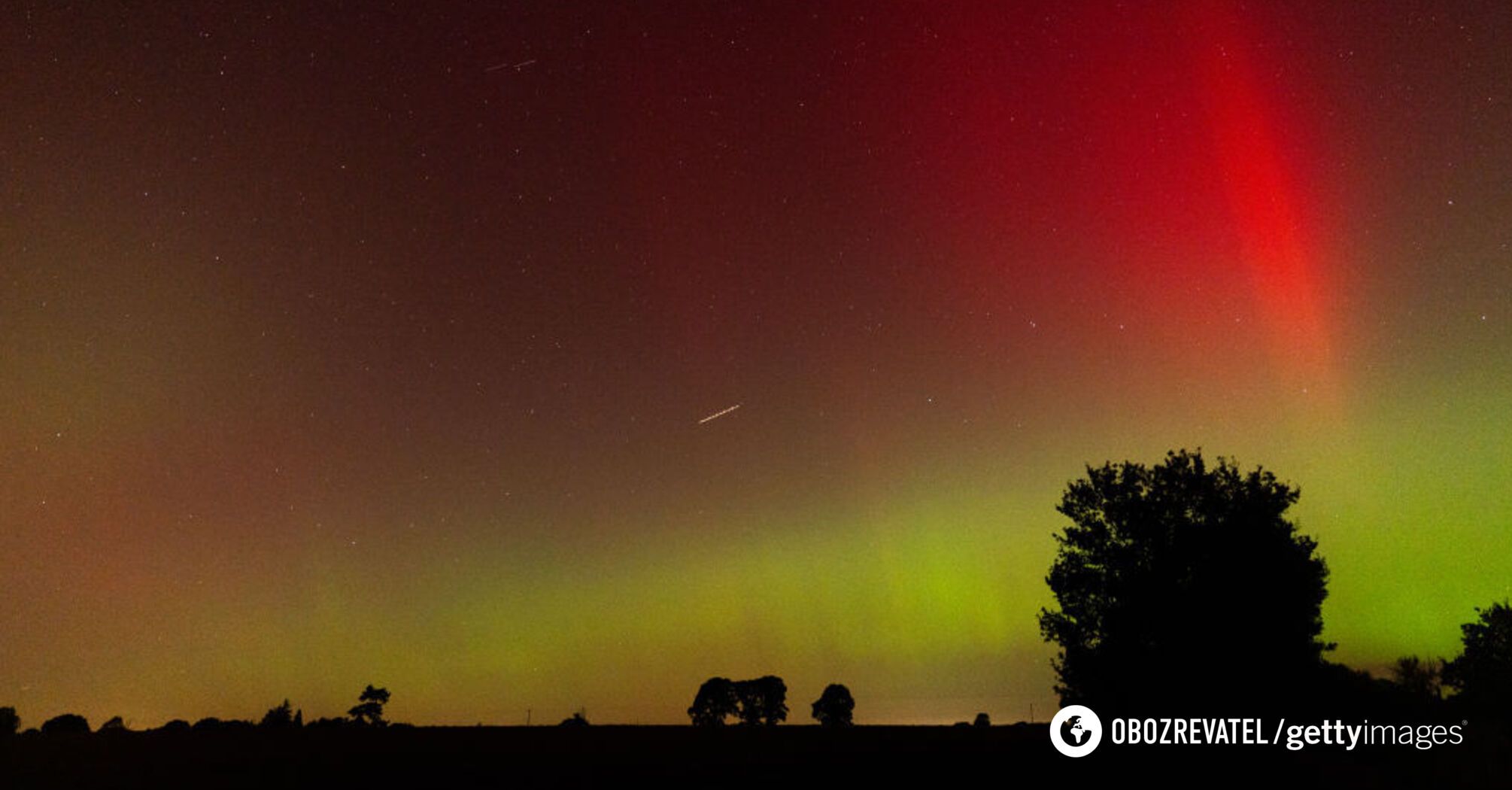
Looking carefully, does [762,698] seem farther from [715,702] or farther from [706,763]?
[706,763]

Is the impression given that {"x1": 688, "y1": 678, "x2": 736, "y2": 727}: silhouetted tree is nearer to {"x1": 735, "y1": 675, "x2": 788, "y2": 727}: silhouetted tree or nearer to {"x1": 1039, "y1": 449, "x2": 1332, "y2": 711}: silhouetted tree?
{"x1": 735, "y1": 675, "x2": 788, "y2": 727}: silhouetted tree

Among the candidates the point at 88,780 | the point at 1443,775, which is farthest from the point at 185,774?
the point at 1443,775

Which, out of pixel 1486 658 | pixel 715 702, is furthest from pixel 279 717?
pixel 1486 658

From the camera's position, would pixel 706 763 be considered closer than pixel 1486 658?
Yes

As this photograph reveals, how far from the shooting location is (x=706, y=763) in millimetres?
26266

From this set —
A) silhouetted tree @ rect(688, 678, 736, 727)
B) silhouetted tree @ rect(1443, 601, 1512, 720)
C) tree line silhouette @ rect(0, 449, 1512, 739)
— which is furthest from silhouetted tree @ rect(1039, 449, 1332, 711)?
silhouetted tree @ rect(688, 678, 736, 727)

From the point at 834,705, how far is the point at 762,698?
34.8 feet
